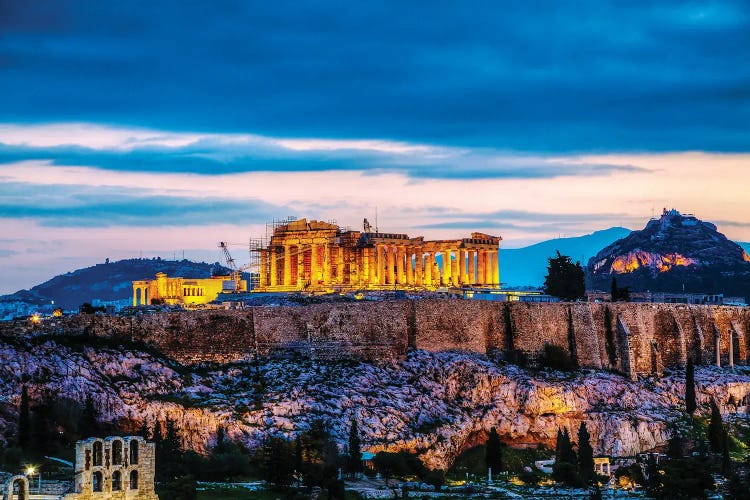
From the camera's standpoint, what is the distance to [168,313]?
94875mm

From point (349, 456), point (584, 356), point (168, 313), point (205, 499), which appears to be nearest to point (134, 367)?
point (168, 313)

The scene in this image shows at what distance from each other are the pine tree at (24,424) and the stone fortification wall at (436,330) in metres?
9.44

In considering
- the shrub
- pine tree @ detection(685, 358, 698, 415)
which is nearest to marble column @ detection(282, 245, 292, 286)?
the shrub

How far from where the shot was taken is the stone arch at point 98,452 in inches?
2530

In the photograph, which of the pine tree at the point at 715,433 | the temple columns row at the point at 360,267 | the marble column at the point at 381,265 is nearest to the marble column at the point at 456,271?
the temple columns row at the point at 360,267

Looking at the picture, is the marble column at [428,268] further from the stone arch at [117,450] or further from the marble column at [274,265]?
the stone arch at [117,450]

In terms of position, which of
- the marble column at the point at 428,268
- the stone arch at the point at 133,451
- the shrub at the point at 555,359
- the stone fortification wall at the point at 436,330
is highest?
the marble column at the point at 428,268

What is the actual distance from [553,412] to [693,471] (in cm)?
1821

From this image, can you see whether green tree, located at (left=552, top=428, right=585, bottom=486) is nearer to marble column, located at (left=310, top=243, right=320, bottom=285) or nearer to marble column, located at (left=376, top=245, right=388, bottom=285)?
marble column, located at (left=376, top=245, right=388, bottom=285)

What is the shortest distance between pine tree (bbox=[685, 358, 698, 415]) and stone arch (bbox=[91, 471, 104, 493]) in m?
56.6

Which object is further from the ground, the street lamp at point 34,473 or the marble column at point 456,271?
the marble column at point 456,271

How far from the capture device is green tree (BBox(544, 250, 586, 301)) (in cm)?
12650

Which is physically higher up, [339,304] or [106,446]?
[339,304]

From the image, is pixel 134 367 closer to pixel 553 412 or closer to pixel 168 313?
pixel 168 313
